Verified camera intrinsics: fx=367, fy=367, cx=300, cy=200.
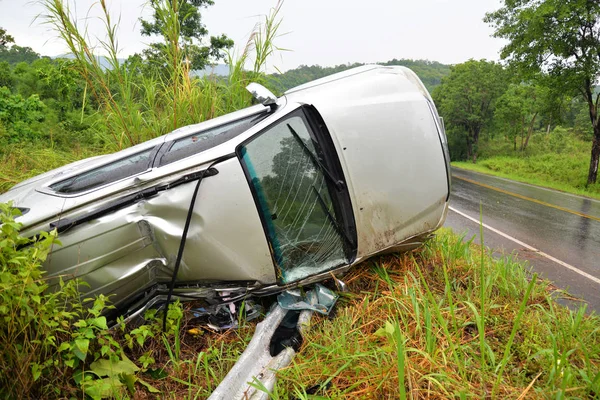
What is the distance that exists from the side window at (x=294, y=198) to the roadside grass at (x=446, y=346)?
40 centimetres

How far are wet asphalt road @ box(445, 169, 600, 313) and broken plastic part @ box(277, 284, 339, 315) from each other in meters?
2.24

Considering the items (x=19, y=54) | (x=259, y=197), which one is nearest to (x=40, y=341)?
(x=259, y=197)

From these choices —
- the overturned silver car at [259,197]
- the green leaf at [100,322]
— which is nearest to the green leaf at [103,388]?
the green leaf at [100,322]

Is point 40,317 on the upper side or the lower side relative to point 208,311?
upper

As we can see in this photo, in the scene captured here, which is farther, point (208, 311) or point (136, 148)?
point (136, 148)

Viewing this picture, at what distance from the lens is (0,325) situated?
148cm

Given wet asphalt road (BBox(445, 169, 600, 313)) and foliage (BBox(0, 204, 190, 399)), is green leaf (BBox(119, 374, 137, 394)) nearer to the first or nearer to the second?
foliage (BBox(0, 204, 190, 399))

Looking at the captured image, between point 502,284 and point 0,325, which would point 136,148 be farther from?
point 502,284

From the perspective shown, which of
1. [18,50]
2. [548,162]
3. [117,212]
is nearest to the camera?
[117,212]

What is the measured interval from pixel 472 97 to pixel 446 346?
96.0 ft

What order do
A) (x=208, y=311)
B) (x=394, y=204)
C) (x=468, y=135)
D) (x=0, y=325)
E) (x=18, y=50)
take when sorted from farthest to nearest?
1. (x=18, y=50)
2. (x=468, y=135)
3. (x=394, y=204)
4. (x=208, y=311)
5. (x=0, y=325)

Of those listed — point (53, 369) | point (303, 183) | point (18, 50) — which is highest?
point (18, 50)

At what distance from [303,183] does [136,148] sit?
1368 millimetres

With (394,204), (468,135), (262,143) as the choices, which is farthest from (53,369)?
(468,135)
